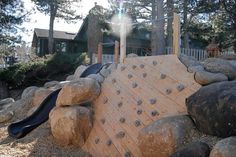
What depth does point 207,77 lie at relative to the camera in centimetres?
479

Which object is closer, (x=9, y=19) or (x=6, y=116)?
(x=6, y=116)

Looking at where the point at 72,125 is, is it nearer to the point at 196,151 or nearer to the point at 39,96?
the point at 196,151

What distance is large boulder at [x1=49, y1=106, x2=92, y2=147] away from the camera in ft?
18.5

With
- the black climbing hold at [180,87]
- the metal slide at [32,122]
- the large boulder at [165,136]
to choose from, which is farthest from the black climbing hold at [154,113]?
the metal slide at [32,122]

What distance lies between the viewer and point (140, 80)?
6016 millimetres

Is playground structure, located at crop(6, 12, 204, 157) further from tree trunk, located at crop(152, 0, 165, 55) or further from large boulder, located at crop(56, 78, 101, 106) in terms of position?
tree trunk, located at crop(152, 0, 165, 55)

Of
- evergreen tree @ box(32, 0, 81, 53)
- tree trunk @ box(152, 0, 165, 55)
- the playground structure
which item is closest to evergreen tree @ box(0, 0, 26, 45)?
evergreen tree @ box(32, 0, 81, 53)

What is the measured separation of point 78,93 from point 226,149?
3369 mm

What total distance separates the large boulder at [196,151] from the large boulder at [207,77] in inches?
54.4

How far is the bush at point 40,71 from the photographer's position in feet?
48.3

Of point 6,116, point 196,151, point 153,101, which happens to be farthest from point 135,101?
point 6,116

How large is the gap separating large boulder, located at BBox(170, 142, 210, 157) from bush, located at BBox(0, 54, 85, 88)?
1211cm

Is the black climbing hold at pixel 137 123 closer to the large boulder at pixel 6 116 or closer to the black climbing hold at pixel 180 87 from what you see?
the black climbing hold at pixel 180 87

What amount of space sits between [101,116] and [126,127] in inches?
28.9
